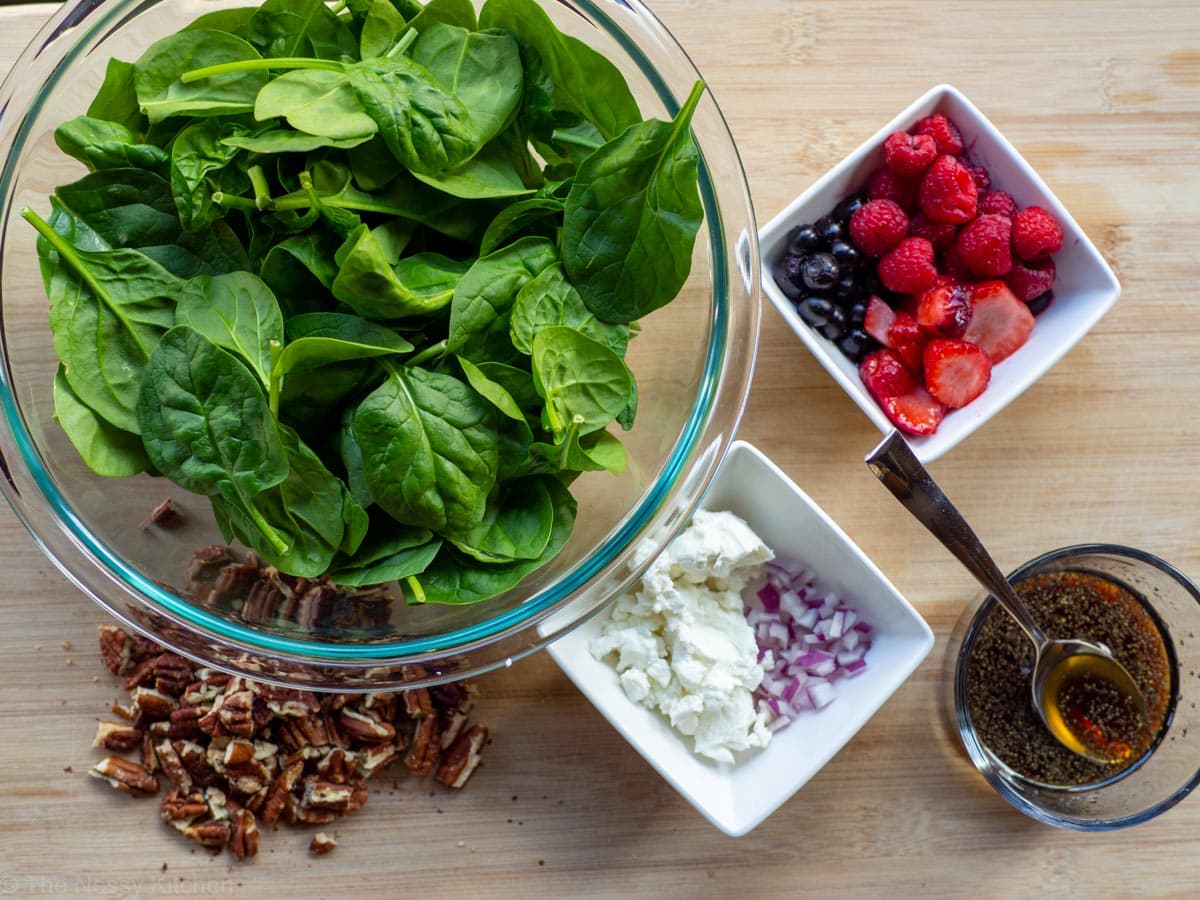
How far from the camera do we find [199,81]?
94 cm

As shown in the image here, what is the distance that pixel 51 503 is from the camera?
1.07 meters

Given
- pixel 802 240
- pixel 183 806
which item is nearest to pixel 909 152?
pixel 802 240

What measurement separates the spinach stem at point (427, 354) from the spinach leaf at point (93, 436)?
0.27m

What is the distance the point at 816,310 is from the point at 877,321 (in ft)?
0.29

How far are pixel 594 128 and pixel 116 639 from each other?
862 mm

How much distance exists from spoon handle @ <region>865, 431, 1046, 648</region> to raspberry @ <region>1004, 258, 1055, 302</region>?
28 centimetres

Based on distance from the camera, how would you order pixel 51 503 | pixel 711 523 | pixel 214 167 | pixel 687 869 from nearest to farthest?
pixel 214 167
pixel 51 503
pixel 711 523
pixel 687 869

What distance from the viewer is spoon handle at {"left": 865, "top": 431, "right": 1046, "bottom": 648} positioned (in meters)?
1.21

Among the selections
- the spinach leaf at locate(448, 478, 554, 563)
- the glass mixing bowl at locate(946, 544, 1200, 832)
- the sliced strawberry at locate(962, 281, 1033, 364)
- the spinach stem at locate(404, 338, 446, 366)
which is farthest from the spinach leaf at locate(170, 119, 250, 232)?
the glass mixing bowl at locate(946, 544, 1200, 832)

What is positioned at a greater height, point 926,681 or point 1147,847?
point 926,681

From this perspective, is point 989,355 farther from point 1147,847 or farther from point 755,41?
point 1147,847

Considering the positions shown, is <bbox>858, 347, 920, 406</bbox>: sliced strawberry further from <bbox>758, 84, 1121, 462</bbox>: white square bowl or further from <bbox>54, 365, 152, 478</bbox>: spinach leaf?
<bbox>54, 365, 152, 478</bbox>: spinach leaf

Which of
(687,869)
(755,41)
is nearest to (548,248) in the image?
(755,41)

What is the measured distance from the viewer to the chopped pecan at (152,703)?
1317 mm
